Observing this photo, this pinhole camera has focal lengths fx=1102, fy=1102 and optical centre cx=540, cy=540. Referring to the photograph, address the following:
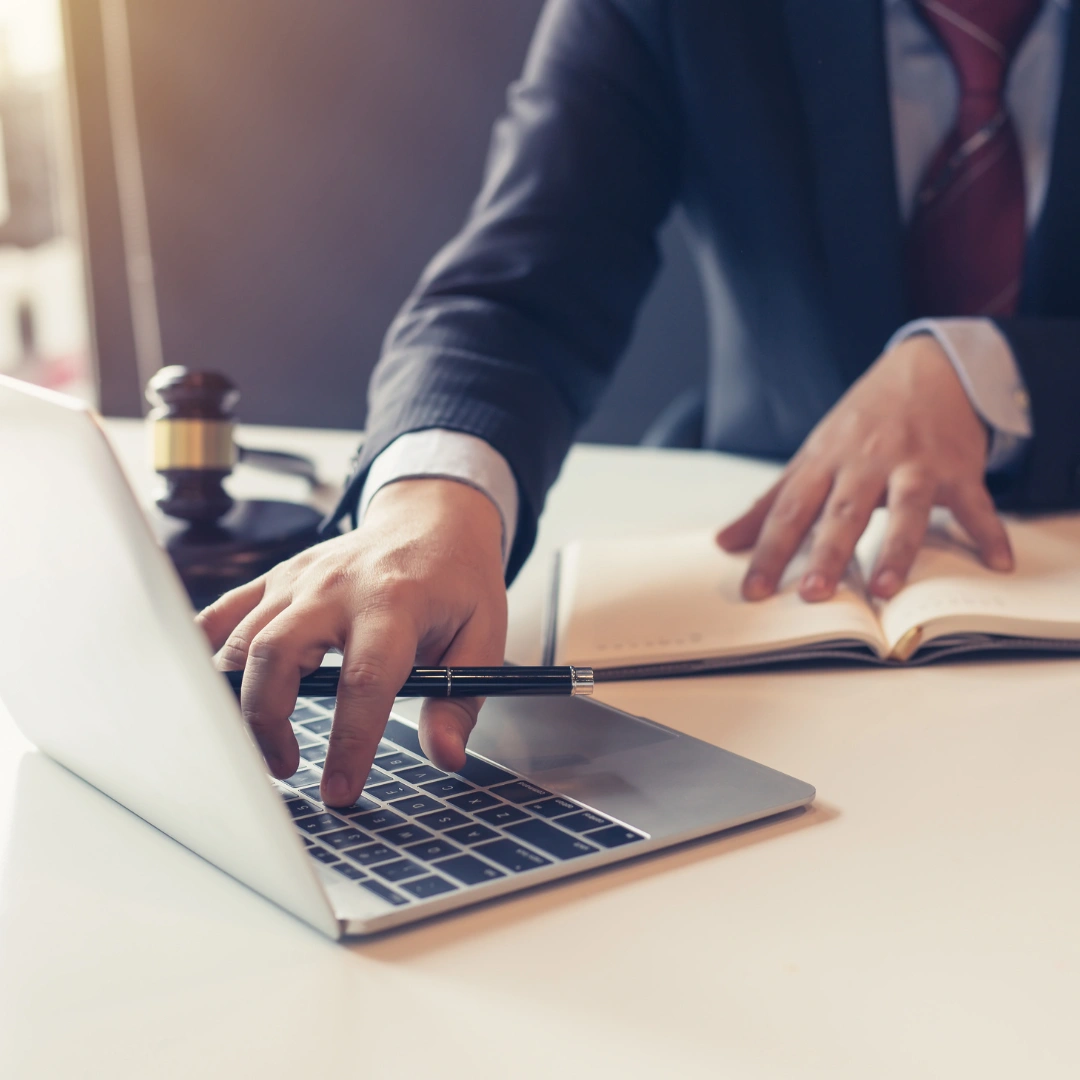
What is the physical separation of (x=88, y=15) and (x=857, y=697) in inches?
87.0

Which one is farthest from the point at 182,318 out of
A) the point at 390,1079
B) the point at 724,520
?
the point at 390,1079

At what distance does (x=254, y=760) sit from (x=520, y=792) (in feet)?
0.56

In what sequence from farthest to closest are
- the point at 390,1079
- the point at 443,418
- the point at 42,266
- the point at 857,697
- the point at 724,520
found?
the point at 42,266 → the point at 724,520 → the point at 443,418 → the point at 857,697 → the point at 390,1079

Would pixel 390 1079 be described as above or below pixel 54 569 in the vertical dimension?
below

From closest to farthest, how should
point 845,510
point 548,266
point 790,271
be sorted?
1. point 845,510
2. point 548,266
3. point 790,271

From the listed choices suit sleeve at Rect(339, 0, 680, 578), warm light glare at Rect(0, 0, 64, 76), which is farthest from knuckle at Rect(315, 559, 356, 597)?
warm light glare at Rect(0, 0, 64, 76)

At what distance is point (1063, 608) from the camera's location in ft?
2.29

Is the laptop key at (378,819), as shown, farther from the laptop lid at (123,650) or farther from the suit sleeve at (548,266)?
the suit sleeve at (548,266)

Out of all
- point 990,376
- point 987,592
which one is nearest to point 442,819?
point 987,592

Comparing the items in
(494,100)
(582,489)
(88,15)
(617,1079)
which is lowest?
(582,489)

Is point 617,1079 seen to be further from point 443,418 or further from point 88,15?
point 88,15

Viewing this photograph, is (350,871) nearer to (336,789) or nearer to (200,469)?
(336,789)

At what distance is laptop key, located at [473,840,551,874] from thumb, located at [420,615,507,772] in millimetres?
69

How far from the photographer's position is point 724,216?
1339 mm
